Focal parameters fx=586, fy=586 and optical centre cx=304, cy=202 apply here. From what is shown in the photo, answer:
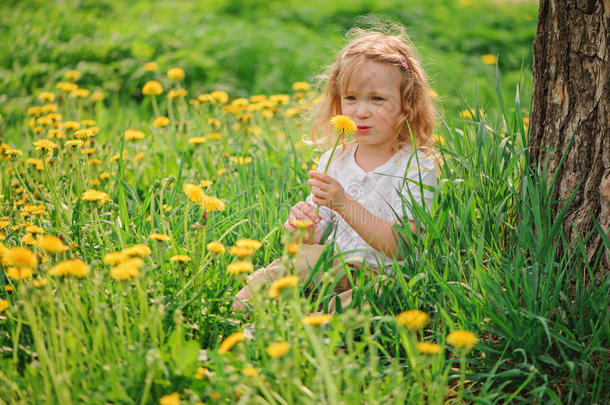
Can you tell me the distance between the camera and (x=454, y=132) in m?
2.32

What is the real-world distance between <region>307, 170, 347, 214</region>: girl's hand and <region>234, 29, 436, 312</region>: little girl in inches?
2.4

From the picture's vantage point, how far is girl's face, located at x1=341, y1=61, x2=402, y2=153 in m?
2.21

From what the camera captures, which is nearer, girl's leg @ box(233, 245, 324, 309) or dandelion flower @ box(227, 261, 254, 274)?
dandelion flower @ box(227, 261, 254, 274)

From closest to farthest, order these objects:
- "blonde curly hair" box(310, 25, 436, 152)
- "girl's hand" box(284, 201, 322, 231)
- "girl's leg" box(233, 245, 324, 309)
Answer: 1. "girl's leg" box(233, 245, 324, 309)
2. "girl's hand" box(284, 201, 322, 231)
3. "blonde curly hair" box(310, 25, 436, 152)

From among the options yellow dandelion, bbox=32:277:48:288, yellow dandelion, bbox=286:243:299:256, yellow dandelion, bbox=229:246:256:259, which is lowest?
yellow dandelion, bbox=32:277:48:288

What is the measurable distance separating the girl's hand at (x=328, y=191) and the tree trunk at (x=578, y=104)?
65 centimetres

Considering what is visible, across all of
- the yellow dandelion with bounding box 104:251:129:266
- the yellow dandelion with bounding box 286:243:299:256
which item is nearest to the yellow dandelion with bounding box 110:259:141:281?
the yellow dandelion with bounding box 104:251:129:266

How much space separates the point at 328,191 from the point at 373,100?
47cm

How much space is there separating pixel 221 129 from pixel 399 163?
158cm

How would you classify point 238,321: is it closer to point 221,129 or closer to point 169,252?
point 169,252

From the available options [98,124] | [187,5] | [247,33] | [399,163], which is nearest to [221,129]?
[98,124]

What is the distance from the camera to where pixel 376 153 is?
92.1 inches

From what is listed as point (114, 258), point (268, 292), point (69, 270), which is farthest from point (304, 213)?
point (69, 270)

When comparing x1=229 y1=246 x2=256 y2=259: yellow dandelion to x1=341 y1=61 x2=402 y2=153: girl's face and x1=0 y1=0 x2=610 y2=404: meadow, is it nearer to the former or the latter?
x1=0 y1=0 x2=610 y2=404: meadow
